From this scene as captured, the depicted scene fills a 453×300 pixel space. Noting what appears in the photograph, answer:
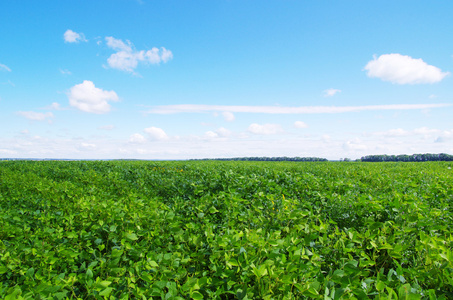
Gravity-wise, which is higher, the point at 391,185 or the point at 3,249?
the point at 391,185

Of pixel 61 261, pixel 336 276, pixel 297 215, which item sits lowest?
pixel 61 261

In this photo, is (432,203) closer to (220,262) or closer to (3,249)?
(220,262)

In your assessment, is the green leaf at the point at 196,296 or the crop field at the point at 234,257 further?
the crop field at the point at 234,257

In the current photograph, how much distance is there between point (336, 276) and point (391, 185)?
16.8 feet

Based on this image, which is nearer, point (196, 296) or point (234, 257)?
point (196, 296)

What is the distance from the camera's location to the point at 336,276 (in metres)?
2.08

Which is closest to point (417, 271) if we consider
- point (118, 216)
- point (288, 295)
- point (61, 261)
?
point (288, 295)

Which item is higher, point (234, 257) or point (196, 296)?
point (234, 257)

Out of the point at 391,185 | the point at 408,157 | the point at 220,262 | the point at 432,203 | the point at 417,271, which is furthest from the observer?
the point at 408,157

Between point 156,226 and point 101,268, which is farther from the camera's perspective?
point 156,226

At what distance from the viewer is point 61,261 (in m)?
2.86

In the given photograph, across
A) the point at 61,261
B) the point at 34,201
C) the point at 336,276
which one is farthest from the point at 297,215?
the point at 34,201

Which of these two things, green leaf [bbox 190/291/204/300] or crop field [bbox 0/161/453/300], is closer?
green leaf [bbox 190/291/204/300]

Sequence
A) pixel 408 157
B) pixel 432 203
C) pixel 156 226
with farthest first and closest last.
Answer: pixel 408 157, pixel 432 203, pixel 156 226
